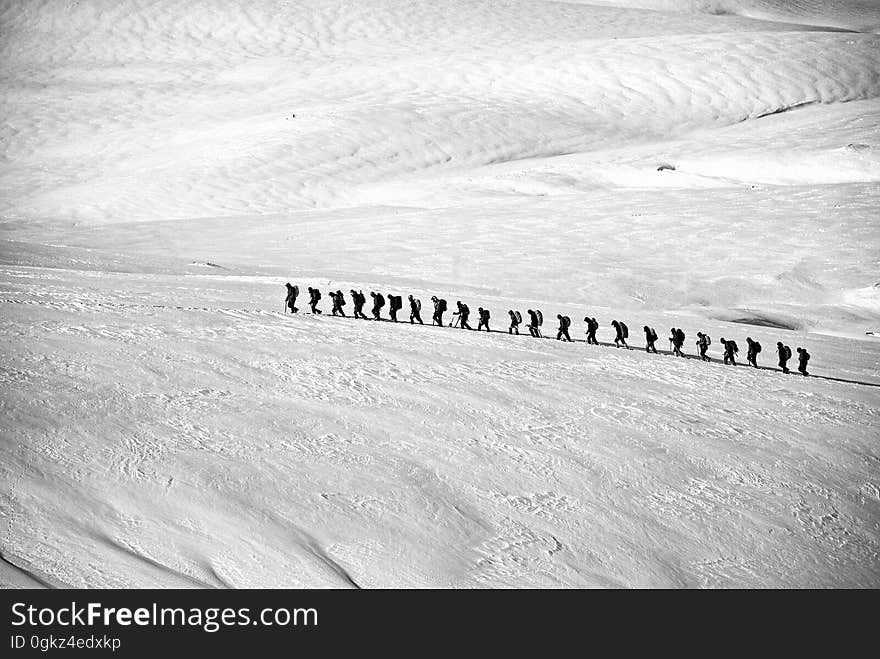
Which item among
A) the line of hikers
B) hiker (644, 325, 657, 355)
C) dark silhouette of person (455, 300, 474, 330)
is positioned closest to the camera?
the line of hikers

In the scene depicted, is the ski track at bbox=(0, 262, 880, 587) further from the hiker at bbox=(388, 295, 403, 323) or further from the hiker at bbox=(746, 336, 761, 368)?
the hiker at bbox=(388, 295, 403, 323)

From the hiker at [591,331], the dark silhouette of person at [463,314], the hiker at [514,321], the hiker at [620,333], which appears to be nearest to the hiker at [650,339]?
the hiker at [620,333]

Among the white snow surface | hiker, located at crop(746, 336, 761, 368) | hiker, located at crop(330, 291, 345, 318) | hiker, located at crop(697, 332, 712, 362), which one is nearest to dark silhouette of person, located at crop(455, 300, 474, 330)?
the white snow surface

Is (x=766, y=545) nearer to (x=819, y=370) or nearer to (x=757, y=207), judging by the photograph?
(x=819, y=370)

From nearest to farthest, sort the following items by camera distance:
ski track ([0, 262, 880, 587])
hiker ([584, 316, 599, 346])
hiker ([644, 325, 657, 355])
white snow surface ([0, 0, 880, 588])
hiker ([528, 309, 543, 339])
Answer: ski track ([0, 262, 880, 587]) → white snow surface ([0, 0, 880, 588]) → hiker ([644, 325, 657, 355]) → hiker ([584, 316, 599, 346]) → hiker ([528, 309, 543, 339])

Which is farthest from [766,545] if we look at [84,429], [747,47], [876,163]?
[747,47]

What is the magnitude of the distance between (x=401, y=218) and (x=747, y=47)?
31.0 m

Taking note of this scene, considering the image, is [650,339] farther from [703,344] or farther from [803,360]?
[803,360]

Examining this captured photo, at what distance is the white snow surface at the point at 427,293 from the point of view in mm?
8805

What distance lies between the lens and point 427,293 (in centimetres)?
2172

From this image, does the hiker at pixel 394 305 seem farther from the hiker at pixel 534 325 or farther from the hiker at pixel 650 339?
the hiker at pixel 650 339

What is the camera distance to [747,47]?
5453cm

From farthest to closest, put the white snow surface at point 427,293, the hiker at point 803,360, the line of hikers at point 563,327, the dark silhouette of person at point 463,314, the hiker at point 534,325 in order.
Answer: the dark silhouette of person at point 463,314, the hiker at point 534,325, the line of hikers at point 563,327, the hiker at point 803,360, the white snow surface at point 427,293

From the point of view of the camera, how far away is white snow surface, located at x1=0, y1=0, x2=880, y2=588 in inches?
347
